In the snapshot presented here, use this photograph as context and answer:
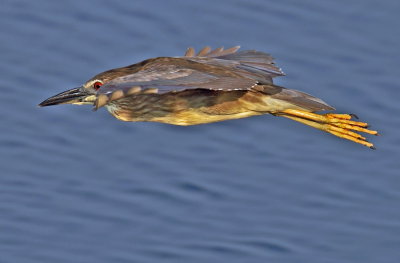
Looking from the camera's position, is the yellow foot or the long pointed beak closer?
the long pointed beak

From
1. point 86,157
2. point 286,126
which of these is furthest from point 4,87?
point 286,126

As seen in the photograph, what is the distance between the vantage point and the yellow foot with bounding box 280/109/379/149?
18.5 metres

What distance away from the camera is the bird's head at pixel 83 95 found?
17984mm

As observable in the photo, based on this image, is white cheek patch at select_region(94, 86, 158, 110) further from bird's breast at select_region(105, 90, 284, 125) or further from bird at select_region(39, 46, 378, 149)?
bird's breast at select_region(105, 90, 284, 125)

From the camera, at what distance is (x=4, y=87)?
2131 centimetres

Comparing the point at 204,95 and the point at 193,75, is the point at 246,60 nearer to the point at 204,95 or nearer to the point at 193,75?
the point at 204,95

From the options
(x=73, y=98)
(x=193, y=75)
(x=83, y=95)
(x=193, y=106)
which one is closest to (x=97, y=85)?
(x=83, y=95)

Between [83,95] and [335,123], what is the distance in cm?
235

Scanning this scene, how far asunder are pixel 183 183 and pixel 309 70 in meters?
2.00

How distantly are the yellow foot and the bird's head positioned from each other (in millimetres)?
1754

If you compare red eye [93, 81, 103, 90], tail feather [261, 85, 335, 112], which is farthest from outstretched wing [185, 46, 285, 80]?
red eye [93, 81, 103, 90]

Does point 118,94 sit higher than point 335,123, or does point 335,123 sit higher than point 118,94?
point 335,123

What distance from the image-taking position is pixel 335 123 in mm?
18609

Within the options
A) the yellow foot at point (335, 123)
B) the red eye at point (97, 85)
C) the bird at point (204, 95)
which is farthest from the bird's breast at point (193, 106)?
the yellow foot at point (335, 123)
